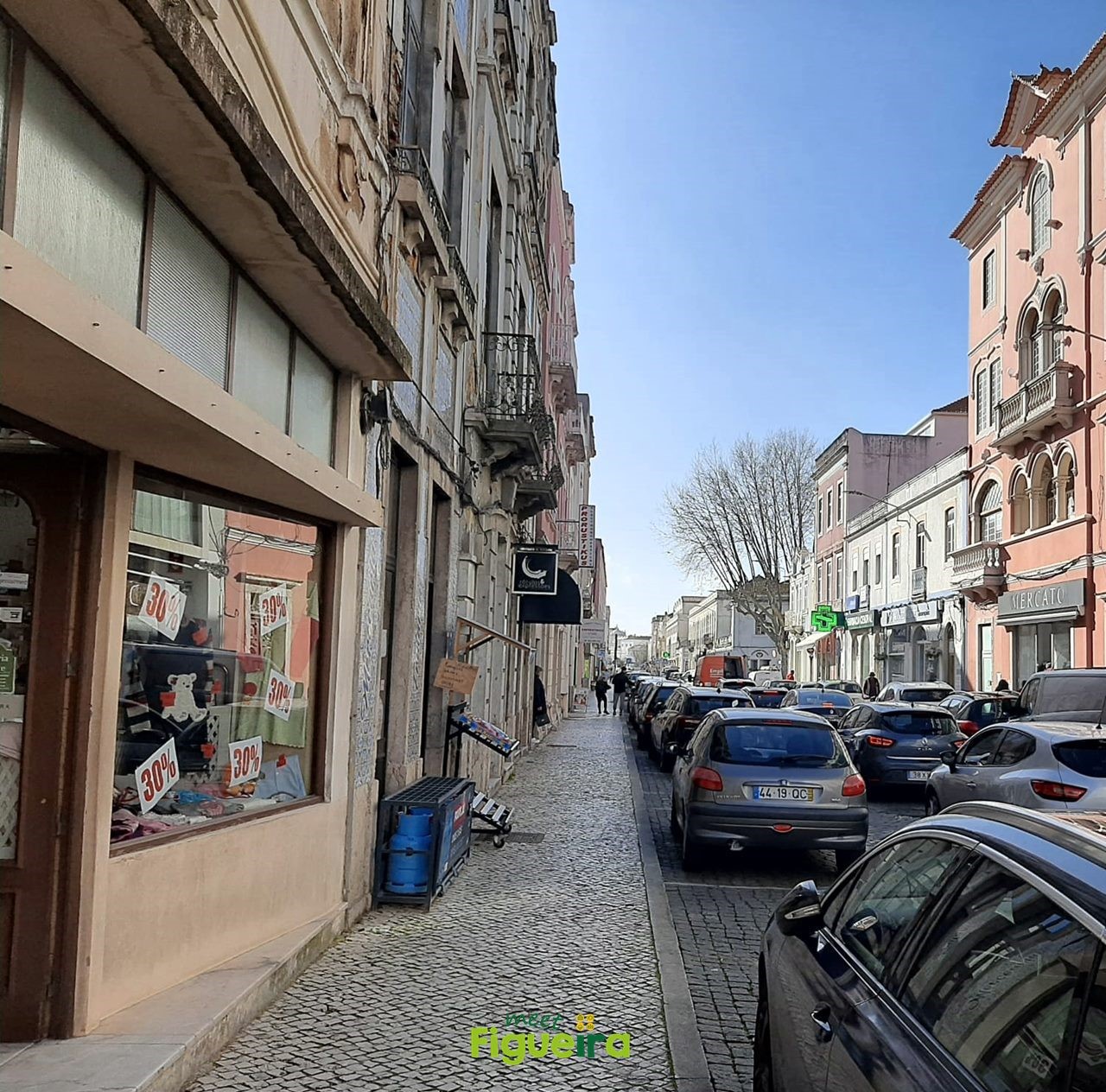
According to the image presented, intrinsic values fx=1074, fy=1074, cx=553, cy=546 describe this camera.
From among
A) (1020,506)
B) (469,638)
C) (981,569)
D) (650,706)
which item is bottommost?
(650,706)

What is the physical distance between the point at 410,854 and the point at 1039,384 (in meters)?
25.8

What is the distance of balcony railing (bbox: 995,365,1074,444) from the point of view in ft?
90.6

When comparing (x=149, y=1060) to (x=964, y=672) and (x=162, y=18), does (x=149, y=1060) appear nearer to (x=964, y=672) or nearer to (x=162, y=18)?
(x=162, y=18)

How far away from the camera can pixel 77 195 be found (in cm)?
409

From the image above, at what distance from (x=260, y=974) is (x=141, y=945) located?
77 cm

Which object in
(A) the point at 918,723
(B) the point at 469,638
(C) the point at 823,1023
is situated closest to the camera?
(C) the point at 823,1023

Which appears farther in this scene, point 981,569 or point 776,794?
point 981,569

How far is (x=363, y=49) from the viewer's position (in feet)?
24.9

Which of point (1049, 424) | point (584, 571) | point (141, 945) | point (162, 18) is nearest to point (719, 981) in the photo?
point (141, 945)

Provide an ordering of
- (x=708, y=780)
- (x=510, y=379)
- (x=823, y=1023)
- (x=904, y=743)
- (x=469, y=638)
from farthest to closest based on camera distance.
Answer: (x=904, y=743) < (x=510, y=379) < (x=469, y=638) < (x=708, y=780) < (x=823, y=1023)

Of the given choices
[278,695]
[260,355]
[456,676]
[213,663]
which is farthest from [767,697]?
[260,355]

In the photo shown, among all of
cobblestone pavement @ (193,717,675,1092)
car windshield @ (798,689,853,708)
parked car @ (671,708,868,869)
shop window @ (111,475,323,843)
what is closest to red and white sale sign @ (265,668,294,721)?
shop window @ (111,475,323,843)

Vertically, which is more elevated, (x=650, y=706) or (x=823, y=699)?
(x=823, y=699)

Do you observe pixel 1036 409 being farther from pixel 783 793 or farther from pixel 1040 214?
pixel 783 793
